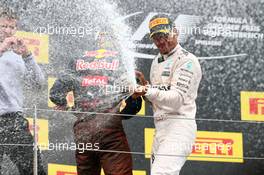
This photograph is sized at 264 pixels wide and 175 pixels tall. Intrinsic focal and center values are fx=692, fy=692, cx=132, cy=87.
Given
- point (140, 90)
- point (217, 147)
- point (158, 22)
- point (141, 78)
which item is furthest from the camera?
point (217, 147)

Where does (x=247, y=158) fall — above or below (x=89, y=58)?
below

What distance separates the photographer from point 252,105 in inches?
139

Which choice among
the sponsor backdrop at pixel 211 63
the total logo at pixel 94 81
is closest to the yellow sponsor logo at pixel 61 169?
the sponsor backdrop at pixel 211 63

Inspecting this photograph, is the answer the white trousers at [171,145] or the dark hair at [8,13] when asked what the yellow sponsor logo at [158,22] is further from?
the dark hair at [8,13]

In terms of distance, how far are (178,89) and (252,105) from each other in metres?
0.68

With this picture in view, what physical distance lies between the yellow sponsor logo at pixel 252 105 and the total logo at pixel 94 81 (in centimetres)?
72

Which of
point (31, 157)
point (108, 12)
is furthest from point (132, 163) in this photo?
point (108, 12)

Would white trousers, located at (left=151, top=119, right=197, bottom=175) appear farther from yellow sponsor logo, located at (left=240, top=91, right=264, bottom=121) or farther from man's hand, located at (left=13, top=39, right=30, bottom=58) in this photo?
man's hand, located at (left=13, top=39, right=30, bottom=58)

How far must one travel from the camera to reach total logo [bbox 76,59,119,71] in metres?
3.34

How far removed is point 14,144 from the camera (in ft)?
10.8

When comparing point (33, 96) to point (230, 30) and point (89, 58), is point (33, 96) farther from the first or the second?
point (230, 30)

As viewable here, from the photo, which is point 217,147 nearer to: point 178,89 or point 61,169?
point 178,89

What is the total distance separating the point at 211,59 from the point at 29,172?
107 cm

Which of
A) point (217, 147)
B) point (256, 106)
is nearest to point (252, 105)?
point (256, 106)
